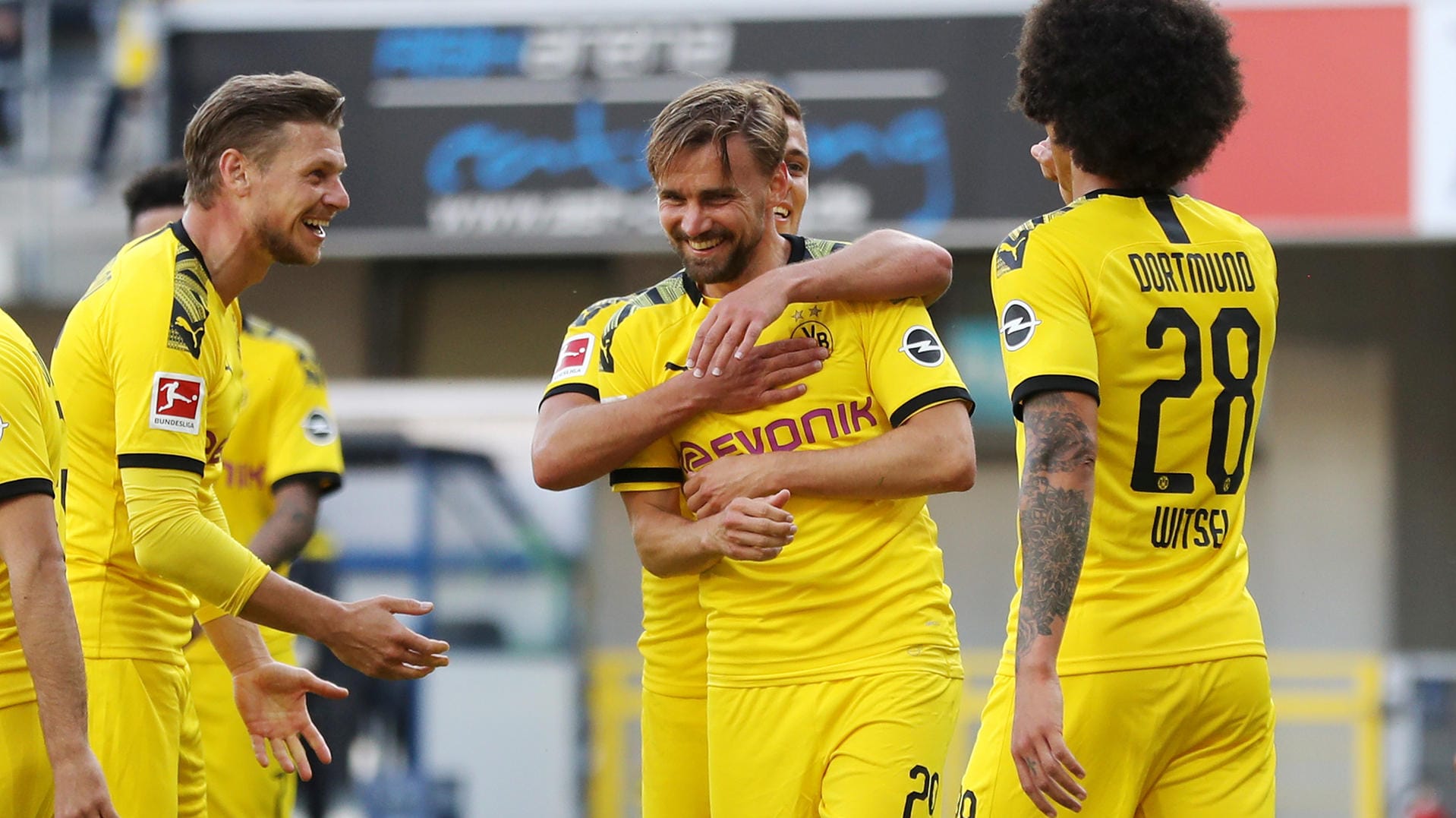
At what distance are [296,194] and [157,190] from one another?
5.96ft

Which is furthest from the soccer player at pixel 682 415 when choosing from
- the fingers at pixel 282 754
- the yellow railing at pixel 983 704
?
the yellow railing at pixel 983 704

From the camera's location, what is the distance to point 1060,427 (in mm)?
3309

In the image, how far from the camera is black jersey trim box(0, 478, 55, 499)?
3324 millimetres

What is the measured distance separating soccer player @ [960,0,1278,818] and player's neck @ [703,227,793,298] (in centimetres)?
66

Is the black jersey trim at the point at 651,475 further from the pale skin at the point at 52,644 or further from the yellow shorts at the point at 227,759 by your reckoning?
the yellow shorts at the point at 227,759

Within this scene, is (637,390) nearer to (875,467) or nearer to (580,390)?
(580,390)

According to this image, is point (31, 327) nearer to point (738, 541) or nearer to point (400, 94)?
point (400, 94)

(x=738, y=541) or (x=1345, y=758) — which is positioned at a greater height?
(x=738, y=541)

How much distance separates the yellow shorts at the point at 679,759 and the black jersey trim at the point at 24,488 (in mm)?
1533

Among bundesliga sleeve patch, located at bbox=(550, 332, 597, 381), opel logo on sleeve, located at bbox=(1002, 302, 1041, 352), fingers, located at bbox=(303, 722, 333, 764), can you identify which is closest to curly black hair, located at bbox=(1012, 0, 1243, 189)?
opel logo on sleeve, located at bbox=(1002, 302, 1041, 352)

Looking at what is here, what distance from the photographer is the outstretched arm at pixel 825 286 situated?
3775 millimetres

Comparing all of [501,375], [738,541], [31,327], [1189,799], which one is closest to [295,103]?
[738,541]

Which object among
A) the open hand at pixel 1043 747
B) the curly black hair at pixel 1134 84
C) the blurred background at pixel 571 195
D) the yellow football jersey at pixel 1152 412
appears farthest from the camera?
the blurred background at pixel 571 195

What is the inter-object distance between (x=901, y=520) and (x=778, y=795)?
669 mm
